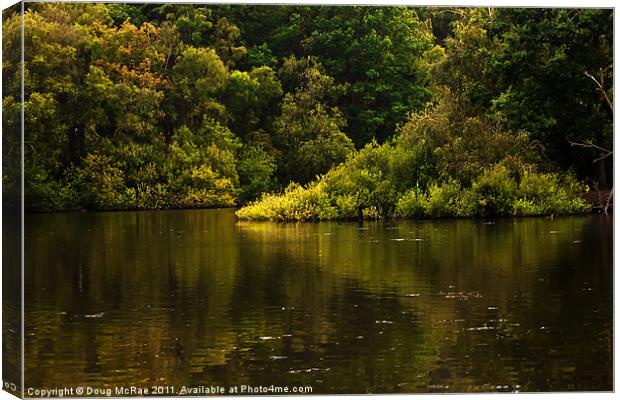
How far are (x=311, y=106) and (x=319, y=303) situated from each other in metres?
1.89

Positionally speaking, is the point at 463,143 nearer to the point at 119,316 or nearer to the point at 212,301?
the point at 212,301

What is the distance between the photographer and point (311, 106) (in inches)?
494

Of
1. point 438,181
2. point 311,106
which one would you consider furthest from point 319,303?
point 438,181

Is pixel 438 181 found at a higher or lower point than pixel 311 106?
lower

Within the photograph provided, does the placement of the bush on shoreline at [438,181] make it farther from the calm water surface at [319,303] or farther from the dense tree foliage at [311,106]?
the calm water surface at [319,303]

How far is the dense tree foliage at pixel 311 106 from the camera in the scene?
11492 mm

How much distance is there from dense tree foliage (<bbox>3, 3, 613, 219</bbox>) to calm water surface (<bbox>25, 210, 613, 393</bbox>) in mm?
360

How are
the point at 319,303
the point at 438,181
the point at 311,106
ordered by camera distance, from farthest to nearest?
the point at 438,181 → the point at 311,106 → the point at 319,303

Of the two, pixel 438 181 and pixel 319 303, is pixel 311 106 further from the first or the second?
pixel 319 303

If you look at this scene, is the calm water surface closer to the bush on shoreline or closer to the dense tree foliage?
the bush on shoreline

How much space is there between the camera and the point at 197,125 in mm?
12203

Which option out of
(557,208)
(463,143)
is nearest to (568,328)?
(557,208)

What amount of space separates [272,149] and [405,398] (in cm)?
308

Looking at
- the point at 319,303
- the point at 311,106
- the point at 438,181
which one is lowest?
the point at 319,303
